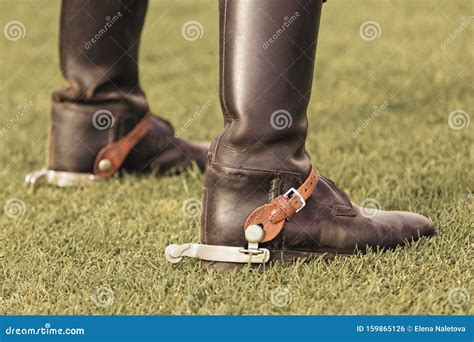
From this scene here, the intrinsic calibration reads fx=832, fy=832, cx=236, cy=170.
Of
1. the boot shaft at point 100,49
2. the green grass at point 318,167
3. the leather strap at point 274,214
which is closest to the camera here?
the green grass at point 318,167

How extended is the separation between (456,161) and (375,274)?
107cm

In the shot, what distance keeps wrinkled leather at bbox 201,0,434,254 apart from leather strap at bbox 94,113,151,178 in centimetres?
85

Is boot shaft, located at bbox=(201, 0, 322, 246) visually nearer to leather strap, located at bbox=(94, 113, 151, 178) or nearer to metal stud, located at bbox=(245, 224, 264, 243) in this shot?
metal stud, located at bbox=(245, 224, 264, 243)

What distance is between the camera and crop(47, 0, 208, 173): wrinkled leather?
271 centimetres

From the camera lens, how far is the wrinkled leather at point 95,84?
8.89ft

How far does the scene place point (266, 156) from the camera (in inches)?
78.1

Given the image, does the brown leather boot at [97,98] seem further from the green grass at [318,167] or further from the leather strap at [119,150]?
the green grass at [318,167]

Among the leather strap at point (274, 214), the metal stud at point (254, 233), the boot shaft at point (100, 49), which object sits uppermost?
the boot shaft at point (100, 49)

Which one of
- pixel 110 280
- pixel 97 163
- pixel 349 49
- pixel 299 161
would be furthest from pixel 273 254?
pixel 349 49

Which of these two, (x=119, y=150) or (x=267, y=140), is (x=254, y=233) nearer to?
(x=267, y=140)

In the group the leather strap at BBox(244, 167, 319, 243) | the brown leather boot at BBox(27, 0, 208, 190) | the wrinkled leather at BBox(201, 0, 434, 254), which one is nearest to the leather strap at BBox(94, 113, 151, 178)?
the brown leather boot at BBox(27, 0, 208, 190)

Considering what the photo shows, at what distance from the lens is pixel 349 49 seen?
4.80 m

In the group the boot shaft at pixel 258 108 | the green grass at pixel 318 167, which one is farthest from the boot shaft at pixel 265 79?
the green grass at pixel 318 167

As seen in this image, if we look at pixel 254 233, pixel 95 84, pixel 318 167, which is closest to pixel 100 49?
pixel 95 84
